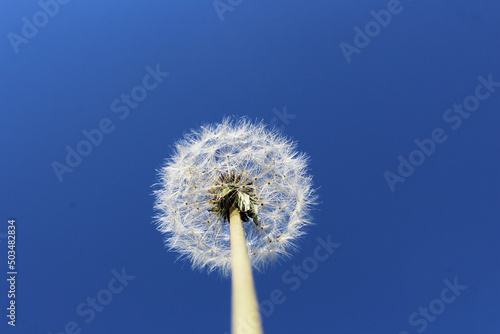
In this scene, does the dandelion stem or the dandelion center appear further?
the dandelion center

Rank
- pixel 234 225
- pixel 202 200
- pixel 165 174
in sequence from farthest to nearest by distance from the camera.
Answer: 1. pixel 165 174
2. pixel 202 200
3. pixel 234 225

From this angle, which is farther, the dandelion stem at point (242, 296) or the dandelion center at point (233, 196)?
the dandelion center at point (233, 196)

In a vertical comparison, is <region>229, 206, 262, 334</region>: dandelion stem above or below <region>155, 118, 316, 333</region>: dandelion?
below

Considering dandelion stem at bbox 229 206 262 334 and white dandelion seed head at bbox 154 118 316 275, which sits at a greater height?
white dandelion seed head at bbox 154 118 316 275

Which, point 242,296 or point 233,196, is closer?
point 242,296

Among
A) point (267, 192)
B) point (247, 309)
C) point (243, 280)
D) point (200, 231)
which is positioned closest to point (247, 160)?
point (267, 192)

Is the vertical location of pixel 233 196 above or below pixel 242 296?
above

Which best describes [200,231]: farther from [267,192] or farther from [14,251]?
[14,251]

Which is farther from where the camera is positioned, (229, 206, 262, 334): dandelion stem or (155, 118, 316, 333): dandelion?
(155, 118, 316, 333): dandelion
